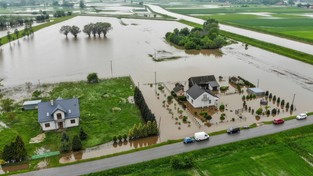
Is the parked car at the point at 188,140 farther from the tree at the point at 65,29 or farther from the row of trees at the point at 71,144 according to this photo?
the tree at the point at 65,29

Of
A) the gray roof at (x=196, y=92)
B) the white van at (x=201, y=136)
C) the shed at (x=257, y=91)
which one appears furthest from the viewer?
the shed at (x=257, y=91)

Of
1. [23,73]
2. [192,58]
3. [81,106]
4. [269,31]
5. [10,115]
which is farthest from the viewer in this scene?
[269,31]

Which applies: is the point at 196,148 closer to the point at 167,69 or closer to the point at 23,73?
the point at 167,69

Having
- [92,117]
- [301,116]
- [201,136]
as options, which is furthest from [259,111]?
[92,117]

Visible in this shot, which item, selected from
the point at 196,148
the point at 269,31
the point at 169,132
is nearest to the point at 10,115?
the point at 169,132

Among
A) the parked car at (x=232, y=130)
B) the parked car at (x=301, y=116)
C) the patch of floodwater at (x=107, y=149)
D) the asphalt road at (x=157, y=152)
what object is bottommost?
the patch of floodwater at (x=107, y=149)

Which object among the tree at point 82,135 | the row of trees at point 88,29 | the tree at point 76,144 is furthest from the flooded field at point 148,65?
the tree at point 76,144

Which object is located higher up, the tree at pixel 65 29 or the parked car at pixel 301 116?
the tree at pixel 65 29
